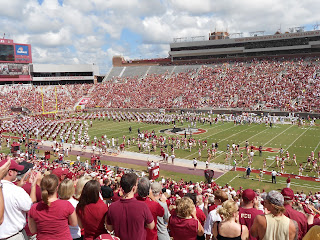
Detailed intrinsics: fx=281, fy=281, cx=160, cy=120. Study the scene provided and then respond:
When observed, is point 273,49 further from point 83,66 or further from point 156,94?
point 83,66

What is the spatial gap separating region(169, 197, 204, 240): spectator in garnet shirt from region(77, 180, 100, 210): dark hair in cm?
124

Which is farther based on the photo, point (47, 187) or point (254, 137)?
point (254, 137)

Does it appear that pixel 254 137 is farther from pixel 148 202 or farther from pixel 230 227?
pixel 148 202

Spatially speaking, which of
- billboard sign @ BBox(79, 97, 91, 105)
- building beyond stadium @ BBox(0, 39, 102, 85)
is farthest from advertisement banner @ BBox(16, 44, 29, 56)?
billboard sign @ BBox(79, 97, 91, 105)

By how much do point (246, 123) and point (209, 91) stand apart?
15582 mm

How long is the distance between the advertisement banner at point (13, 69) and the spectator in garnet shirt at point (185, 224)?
207 ft

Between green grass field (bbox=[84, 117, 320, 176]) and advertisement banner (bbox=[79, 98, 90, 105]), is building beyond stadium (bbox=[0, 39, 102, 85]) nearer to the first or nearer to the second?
advertisement banner (bbox=[79, 98, 90, 105])

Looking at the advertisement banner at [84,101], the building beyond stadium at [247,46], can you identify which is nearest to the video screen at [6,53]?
the advertisement banner at [84,101]

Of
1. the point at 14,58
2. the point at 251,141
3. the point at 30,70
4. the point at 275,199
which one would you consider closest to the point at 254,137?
the point at 251,141

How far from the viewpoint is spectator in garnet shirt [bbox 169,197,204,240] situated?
418 cm

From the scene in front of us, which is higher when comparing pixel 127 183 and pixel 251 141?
pixel 127 183

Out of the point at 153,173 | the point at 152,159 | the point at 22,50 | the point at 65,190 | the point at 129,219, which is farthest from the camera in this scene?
the point at 22,50

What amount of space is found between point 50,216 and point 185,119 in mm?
37148

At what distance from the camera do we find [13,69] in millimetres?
59531
